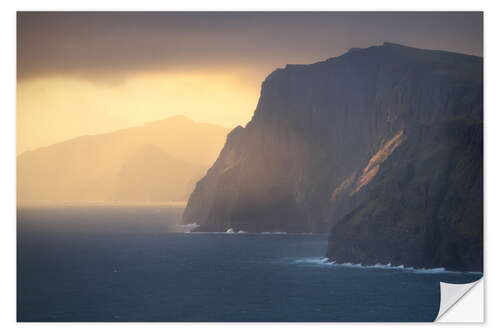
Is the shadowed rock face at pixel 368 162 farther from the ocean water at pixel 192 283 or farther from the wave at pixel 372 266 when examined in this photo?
the ocean water at pixel 192 283

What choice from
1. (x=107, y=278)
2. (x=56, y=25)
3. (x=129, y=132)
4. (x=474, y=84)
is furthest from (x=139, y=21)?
(x=474, y=84)

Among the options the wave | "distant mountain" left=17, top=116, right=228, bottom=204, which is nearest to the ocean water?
the wave

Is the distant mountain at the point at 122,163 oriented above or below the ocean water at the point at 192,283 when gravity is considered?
above

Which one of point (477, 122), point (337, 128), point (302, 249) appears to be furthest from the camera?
point (337, 128)

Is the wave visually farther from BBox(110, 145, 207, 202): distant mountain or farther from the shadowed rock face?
BBox(110, 145, 207, 202): distant mountain
